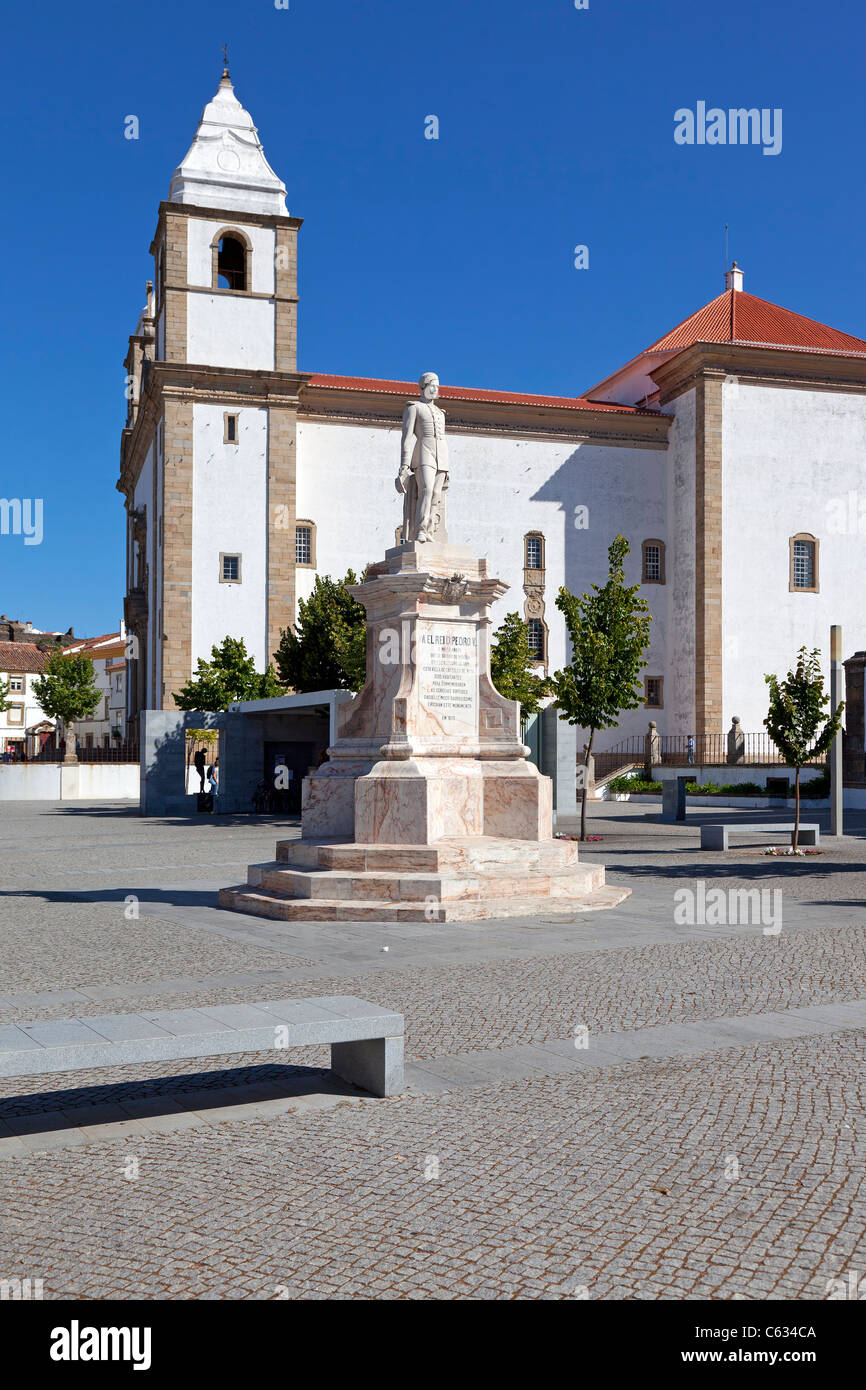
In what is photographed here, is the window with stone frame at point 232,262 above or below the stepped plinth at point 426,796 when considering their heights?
above

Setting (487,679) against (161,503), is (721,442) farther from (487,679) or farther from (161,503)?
(487,679)

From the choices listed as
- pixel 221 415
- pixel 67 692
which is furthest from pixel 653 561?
pixel 67 692

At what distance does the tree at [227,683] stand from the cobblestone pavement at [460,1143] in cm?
2728

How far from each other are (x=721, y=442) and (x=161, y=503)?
22.2m

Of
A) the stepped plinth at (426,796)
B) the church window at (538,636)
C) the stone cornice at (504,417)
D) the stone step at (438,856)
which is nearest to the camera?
the stepped plinth at (426,796)

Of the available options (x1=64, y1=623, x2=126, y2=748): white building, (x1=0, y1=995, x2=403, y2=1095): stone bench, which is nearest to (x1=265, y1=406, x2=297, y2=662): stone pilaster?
(x1=0, y1=995, x2=403, y2=1095): stone bench

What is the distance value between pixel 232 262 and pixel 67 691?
29201mm

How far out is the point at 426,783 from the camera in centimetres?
1250

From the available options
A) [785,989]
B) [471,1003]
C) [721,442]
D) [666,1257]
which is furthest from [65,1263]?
[721,442]

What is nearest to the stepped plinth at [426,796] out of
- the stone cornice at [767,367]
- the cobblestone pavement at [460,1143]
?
the cobblestone pavement at [460,1143]

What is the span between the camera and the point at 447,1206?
438 centimetres

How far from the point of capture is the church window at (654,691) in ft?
167

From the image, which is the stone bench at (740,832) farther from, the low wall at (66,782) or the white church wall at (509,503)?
the low wall at (66,782)

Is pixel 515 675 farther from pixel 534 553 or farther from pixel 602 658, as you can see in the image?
pixel 534 553
